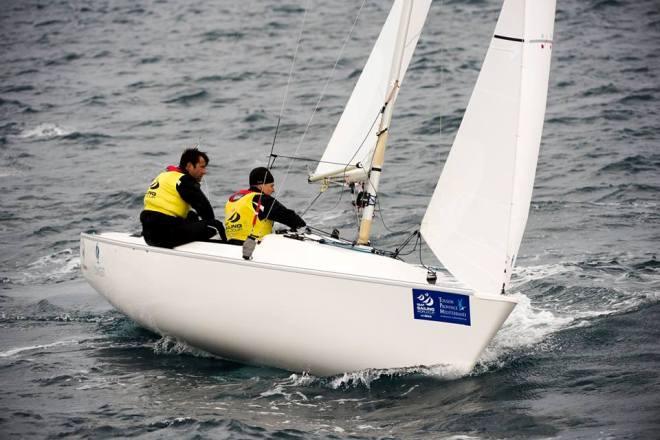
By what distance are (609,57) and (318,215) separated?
825 centimetres

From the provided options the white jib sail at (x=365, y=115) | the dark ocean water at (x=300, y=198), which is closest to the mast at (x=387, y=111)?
the white jib sail at (x=365, y=115)

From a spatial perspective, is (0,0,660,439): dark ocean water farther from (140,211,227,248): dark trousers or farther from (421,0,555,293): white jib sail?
(140,211,227,248): dark trousers

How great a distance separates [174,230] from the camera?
749 centimetres

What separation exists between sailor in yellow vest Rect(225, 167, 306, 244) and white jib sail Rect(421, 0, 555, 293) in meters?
1.35

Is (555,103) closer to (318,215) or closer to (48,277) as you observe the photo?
(318,215)

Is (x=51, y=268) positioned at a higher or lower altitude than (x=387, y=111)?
lower

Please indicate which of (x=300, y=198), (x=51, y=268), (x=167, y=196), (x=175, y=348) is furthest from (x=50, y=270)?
(x=300, y=198)

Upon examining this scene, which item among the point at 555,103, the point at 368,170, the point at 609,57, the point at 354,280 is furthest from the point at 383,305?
the point at 609,57

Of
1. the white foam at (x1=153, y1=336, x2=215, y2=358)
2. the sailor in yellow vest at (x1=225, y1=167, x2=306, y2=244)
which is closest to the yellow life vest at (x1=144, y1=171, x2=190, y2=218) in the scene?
the sailor in yellow vest at (x1=225, y1=167, x2=306, y2=244)

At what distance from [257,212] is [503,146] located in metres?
1.93

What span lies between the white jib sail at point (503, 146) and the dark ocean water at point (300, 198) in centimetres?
76

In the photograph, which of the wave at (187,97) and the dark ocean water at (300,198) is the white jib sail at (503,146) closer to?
the dark ocean water at (300,198)

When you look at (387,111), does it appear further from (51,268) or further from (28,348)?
(51,268)

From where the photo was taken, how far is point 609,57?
1723 cm
